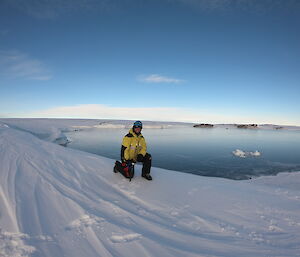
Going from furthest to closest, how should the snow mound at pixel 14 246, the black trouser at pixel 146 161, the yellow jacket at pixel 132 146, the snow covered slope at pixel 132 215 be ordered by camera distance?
the black trouser at pixel 146 161 → the yellow jacket at pixel 132 146 → the snow covered slope at pixel 132 215 → the snow mound at pixel 14 246

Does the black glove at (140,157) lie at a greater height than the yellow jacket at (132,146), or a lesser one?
lesser

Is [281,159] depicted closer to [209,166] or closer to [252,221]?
[209,166]

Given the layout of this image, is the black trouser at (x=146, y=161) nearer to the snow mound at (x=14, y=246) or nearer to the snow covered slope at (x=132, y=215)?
the snow covered slope at (x=132, y=215)

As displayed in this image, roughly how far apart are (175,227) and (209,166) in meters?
10.1

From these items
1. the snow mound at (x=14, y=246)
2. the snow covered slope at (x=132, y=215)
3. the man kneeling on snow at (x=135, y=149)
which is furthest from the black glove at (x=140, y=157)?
the snow mound at (x=14, y=246)

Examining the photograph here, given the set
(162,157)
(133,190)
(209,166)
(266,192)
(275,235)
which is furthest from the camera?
(162,157)

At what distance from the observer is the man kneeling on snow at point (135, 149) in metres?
5.00

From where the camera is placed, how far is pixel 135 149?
201 inches

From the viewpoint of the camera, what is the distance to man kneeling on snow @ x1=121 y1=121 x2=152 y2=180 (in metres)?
5.00

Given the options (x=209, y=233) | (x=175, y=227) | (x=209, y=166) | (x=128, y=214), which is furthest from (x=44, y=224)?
(x=209, y=166)

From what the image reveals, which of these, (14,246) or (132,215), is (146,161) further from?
(14,246)

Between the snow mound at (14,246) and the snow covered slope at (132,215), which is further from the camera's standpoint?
the snow covered slope at (132,215)

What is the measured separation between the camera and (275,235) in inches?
116

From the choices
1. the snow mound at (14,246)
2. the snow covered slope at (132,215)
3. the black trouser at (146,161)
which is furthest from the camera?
the black trouser at (146,161)
